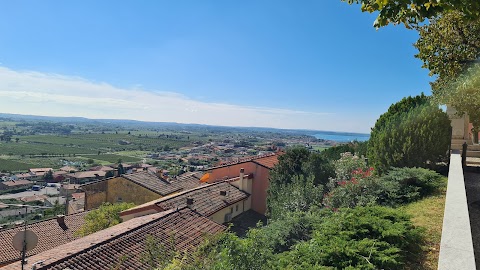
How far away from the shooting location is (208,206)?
63.9ft

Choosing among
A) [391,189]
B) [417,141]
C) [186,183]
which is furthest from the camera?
[186,183]

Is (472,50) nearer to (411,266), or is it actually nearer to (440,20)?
(440,20)

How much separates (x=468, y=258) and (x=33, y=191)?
287 ft

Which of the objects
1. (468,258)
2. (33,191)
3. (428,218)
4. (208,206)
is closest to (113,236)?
(208,206)

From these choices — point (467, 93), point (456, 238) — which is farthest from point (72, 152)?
point (456, 238)

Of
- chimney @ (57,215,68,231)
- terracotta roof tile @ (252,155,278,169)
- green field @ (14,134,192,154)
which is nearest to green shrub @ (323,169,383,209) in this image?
terracotta roof tile @ (252,155,278,169)

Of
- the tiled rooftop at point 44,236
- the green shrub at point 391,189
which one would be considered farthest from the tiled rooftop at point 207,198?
the green shrub at point 391,189

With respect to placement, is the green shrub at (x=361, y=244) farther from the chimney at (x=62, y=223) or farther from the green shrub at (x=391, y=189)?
the chimney at (x=62, y=223)

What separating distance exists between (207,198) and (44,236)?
31.2ft

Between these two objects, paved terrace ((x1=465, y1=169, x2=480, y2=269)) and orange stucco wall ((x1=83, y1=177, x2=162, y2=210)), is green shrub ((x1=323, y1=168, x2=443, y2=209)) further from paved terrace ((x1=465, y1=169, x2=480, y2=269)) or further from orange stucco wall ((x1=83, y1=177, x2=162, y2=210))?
orange stucco wall ((x1=83, y1=177, x2=162, y2=210))

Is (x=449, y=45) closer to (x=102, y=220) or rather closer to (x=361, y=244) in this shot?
(x=361, y=244)

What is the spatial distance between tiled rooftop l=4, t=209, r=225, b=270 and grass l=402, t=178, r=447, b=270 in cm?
469

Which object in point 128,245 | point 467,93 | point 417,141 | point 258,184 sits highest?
point 467,93

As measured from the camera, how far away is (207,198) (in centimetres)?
2058
